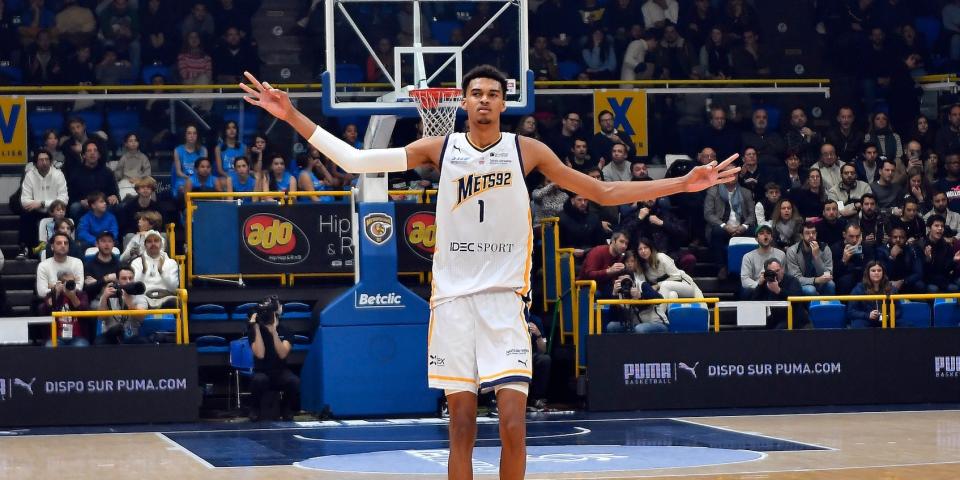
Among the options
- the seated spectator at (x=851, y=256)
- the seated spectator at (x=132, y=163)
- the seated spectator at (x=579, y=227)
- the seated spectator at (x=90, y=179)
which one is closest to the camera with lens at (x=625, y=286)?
the seated spectator at (x=579, y=227)

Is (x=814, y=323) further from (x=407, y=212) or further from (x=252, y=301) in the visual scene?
(x=252, y=301)

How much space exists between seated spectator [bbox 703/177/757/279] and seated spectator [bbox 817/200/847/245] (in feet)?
2.98

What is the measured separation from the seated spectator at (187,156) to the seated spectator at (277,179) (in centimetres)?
110

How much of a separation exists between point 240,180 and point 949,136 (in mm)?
10376

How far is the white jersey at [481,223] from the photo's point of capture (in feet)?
22.8

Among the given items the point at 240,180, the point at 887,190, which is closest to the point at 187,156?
the point at 240,180

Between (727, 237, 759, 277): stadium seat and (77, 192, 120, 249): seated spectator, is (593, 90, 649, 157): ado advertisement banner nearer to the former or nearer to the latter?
(727, 237, 759, 277): stadium seat

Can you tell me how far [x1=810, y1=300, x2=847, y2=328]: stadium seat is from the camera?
17.4 meters

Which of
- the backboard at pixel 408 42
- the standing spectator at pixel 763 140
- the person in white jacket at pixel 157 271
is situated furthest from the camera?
the standing spectator at pixel 763 140

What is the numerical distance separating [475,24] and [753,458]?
11.6 m

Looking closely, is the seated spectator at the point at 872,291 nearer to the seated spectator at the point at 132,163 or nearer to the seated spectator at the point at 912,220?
the seated spectator at the point at 912,220

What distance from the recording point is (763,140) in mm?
21391

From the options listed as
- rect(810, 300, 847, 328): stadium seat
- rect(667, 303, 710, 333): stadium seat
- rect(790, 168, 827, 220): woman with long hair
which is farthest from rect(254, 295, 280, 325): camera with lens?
rect(790, 168, 827, 220): woman with long hair

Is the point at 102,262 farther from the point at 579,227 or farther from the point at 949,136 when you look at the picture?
the point at 949,136
